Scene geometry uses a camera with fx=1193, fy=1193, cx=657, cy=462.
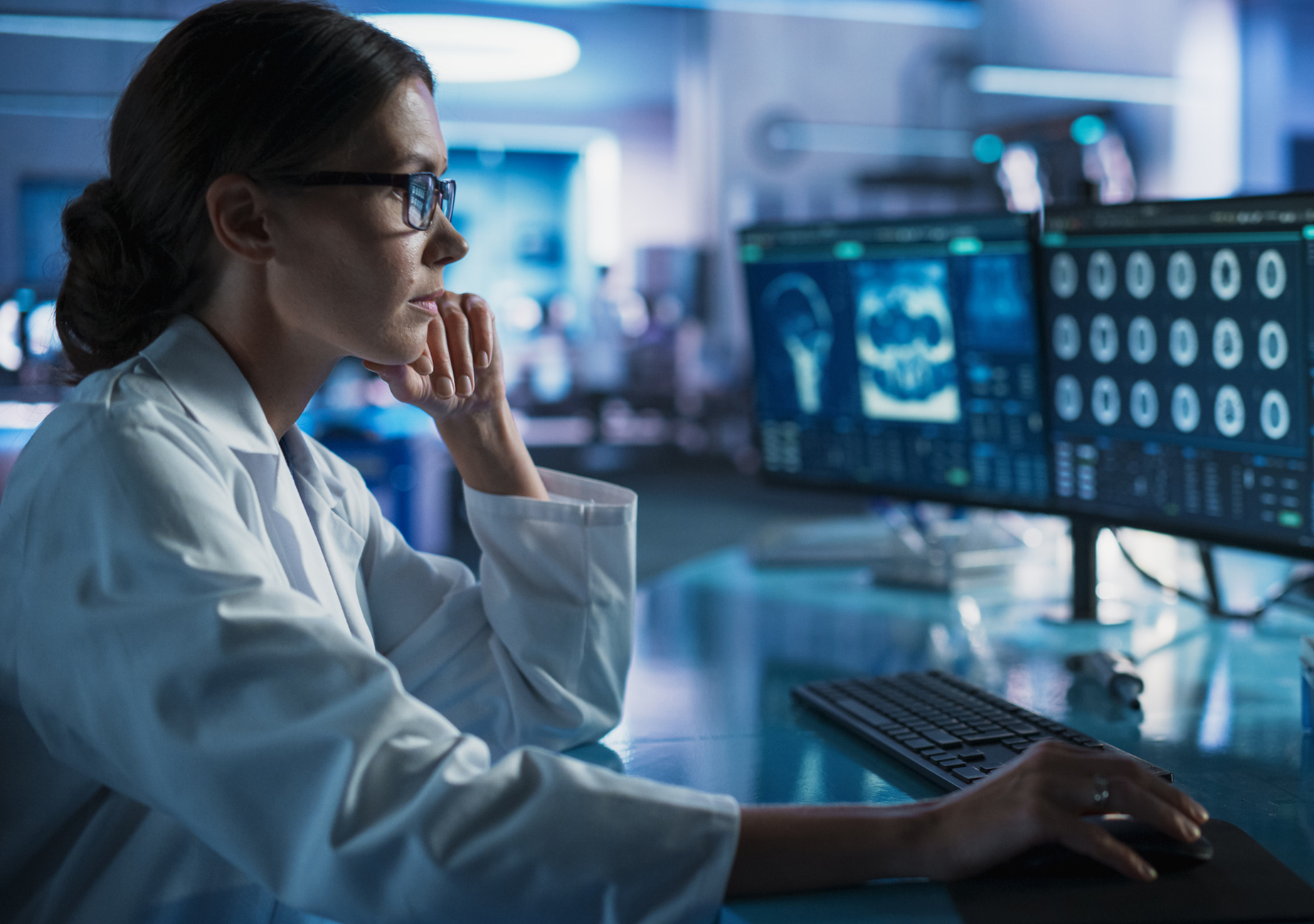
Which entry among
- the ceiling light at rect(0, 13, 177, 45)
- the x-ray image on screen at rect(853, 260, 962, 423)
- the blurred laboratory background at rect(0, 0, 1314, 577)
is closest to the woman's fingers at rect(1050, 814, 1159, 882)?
the x-ray image on screen at rect(853, 260, 962, 423)

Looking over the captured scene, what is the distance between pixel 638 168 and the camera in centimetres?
1034

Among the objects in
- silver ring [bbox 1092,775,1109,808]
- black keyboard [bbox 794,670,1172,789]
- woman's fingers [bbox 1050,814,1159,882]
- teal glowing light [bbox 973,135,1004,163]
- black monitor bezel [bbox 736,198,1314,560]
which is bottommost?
black keyboard [bbox 794,670,1172,789]

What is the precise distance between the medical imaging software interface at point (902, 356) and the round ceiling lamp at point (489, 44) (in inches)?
130

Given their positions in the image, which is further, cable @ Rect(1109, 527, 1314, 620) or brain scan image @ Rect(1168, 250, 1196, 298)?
cable @ Rect(1109, 527, 1314, 620)

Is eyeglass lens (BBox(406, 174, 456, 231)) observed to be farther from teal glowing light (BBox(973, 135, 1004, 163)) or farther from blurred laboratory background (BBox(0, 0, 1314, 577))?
blurred laboratory background (BBox(0, 0, 1314, 577))

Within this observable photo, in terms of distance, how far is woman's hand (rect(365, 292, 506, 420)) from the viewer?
1199 millimetres

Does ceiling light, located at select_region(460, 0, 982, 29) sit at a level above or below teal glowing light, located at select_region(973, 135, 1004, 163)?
above

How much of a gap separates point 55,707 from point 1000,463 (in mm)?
1217

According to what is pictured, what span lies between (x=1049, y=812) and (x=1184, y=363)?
81cm

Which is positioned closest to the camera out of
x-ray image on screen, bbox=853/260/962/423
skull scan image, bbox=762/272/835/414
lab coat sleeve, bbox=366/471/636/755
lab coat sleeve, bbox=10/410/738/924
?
lab coat sleeve, bbox=10/410/738/924

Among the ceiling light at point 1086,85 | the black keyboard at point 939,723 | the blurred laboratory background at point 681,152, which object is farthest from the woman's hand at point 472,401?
the ceiling light at point 1086,85

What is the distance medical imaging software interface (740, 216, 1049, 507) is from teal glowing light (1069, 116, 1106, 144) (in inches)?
50.7

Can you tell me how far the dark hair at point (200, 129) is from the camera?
2.93 feet

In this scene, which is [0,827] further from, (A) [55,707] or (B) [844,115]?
(B) [844,115]
